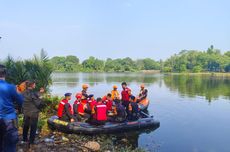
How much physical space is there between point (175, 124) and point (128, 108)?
160 inches

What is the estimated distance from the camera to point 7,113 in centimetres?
497

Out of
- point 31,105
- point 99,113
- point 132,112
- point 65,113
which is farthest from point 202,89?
point 31,105

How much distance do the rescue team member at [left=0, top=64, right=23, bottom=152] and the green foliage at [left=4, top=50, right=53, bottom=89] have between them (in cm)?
923

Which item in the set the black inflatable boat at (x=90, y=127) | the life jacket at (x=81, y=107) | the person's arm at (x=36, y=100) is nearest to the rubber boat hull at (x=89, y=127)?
the black inflatable boat at (x=90, y=127)

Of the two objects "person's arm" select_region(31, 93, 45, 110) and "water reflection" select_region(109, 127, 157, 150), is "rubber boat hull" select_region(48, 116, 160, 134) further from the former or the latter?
"person's arm" select_region(31, 93, 45, 110)

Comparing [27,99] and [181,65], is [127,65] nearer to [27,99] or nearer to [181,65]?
[181,65]

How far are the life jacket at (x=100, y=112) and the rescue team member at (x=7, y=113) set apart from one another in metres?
6.54

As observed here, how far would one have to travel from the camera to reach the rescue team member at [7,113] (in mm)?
4879

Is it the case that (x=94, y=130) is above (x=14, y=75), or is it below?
below

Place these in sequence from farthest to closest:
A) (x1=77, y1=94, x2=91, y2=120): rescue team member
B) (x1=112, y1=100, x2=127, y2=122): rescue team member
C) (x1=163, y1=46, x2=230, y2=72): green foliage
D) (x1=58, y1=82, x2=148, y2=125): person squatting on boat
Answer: (x1=163, y1=46, x2=230, y2=72): green foliage, (x1=112, y1=100, x2=127, y2=122): rescue team member, (x1=77, y1=94, x2=91, y2=120): rescue team member, (x1=58, y1=82, x2=148, y2=125): person squatting on boat

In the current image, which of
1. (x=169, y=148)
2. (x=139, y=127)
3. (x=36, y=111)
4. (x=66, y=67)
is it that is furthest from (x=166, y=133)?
(x=66, y=67)

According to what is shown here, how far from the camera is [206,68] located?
132750 mm

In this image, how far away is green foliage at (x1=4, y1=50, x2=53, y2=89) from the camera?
1388 cm

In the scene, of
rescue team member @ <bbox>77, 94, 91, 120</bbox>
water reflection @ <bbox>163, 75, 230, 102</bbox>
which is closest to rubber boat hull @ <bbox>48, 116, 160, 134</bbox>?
rescue team member @ <bbox>77, 94, 91, 120</bbox>
